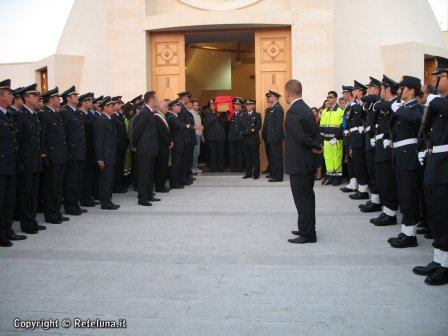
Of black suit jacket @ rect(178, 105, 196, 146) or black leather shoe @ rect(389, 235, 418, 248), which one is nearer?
black leather shoe @ rect(389, 235, 418, 248)

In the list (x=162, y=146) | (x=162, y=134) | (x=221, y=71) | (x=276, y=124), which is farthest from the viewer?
(x=221, y=71)

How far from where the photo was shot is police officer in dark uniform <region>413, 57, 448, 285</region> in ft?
15.6

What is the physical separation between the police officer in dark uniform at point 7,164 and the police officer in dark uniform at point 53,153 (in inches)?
39.9

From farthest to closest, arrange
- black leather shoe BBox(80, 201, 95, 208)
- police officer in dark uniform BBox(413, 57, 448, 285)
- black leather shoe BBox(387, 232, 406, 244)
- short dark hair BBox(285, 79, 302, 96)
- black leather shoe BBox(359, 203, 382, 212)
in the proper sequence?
black leather shoe BBox(80, 201, 95, 208) → black leather shoe BBox(359, 203, 382, 212) → short dark hair BBox(285, 79, 302, 96) → black leather shoe BBox(387, 232, 406, 244) → police officer in dark uniform BBox(413, 57, 448, 285)

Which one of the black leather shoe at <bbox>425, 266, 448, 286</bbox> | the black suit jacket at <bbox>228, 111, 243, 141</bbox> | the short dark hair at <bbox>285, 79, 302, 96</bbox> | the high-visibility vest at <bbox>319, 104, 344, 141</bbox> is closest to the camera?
the black leather shoe at <bbox>425, 266, 448, 286</bbox>

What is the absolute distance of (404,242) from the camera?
5.94 m

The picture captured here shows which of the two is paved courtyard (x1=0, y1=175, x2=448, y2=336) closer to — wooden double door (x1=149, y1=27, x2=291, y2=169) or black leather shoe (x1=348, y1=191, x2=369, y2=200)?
black leather shoe (x1=348, y1=191, x2=369, y2=200)

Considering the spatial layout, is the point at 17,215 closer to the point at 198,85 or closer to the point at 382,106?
the point at 382,106

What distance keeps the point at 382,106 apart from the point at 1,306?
17.1 ft

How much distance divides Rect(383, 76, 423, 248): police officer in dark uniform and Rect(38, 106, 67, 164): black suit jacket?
485cm

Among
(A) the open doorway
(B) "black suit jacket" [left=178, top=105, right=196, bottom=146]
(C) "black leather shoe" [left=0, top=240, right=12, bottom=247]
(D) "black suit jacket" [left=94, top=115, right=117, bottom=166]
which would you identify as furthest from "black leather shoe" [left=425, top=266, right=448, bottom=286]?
(A) the open doorway

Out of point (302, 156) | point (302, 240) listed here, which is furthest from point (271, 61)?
Answer: point (302, 240)

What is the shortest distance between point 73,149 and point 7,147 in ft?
6.05

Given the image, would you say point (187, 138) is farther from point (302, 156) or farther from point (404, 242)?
point (404, 242)
